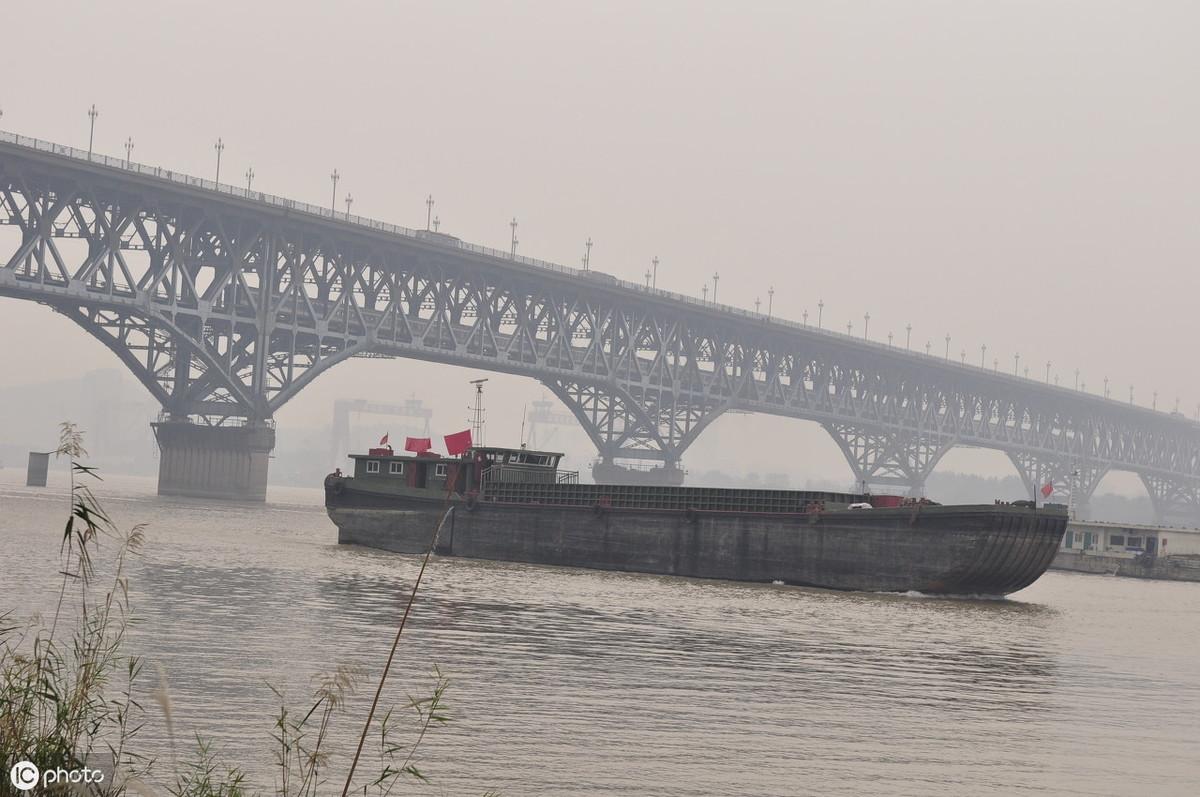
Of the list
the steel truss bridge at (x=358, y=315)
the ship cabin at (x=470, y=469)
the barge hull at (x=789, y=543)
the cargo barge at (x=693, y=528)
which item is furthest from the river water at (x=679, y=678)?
the steel truss bridge at (x=358, y=315)

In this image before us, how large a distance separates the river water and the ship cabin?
12651 mm

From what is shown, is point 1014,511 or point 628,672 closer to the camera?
point 628,672

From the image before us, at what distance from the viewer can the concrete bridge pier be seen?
4360 inches

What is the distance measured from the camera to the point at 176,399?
110938mm

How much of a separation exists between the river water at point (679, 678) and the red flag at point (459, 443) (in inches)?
542

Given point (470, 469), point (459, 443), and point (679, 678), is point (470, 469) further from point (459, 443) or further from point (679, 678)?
point (679, 678)

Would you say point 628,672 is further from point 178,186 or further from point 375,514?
point 178,186

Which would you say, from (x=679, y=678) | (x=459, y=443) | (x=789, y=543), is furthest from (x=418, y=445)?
(x=679, y=678)

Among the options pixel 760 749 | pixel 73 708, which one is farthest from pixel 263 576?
pixel 73 708

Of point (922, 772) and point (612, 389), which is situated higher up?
point (612, 389)

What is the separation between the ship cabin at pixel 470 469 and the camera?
6344 cm

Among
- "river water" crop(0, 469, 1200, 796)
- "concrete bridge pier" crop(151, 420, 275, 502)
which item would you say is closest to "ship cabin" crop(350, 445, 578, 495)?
"river water" crop(0, 469, 1200, 796)

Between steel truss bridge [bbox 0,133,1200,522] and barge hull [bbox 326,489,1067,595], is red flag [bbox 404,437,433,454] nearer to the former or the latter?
barge hull [bbox 326,489,1067,595]

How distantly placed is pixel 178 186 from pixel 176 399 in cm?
1792
